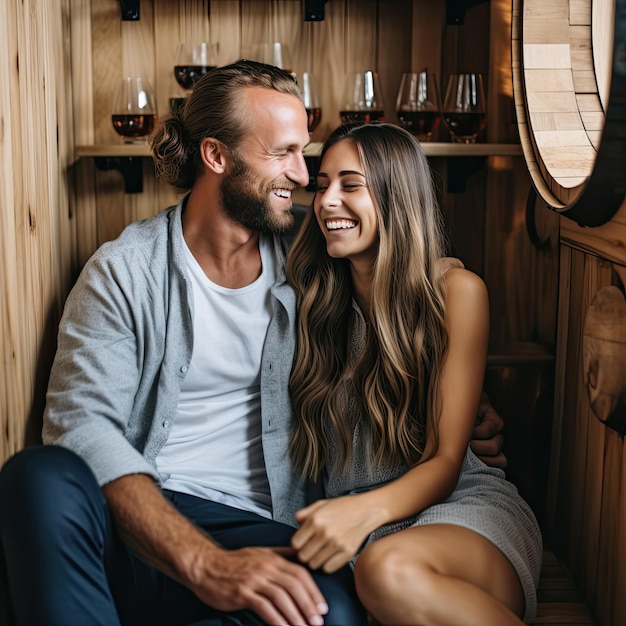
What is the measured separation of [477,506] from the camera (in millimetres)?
1584

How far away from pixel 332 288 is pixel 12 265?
2.08ft

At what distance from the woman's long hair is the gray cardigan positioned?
0.05 metres

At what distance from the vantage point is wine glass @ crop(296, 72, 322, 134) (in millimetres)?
2074

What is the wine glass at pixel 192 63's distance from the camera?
6.78 feet

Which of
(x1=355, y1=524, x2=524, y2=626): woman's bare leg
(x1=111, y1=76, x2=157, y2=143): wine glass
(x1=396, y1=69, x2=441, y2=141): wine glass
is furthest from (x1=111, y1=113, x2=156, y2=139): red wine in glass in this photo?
(x1=355, y1=524, x2=524, y2=626): woman's bare leg

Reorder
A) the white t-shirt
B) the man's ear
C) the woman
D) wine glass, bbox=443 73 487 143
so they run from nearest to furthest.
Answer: the woman
the white t-shirt
the man's ear
wine glass, bbox=443 73 487 143

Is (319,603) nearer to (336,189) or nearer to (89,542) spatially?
(89,542)

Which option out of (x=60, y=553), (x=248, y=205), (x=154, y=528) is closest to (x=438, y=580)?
(x=154, y=528)

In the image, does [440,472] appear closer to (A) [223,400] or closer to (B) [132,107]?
(A) [223,400]

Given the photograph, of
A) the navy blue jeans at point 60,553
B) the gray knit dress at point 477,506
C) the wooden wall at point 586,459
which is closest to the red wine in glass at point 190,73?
the gray knit dress at point 477,506

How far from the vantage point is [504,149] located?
2074mm

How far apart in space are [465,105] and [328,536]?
1.09 m

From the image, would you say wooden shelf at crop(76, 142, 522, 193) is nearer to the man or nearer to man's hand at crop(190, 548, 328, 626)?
the man

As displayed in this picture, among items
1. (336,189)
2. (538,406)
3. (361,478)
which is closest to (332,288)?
(336,189)
